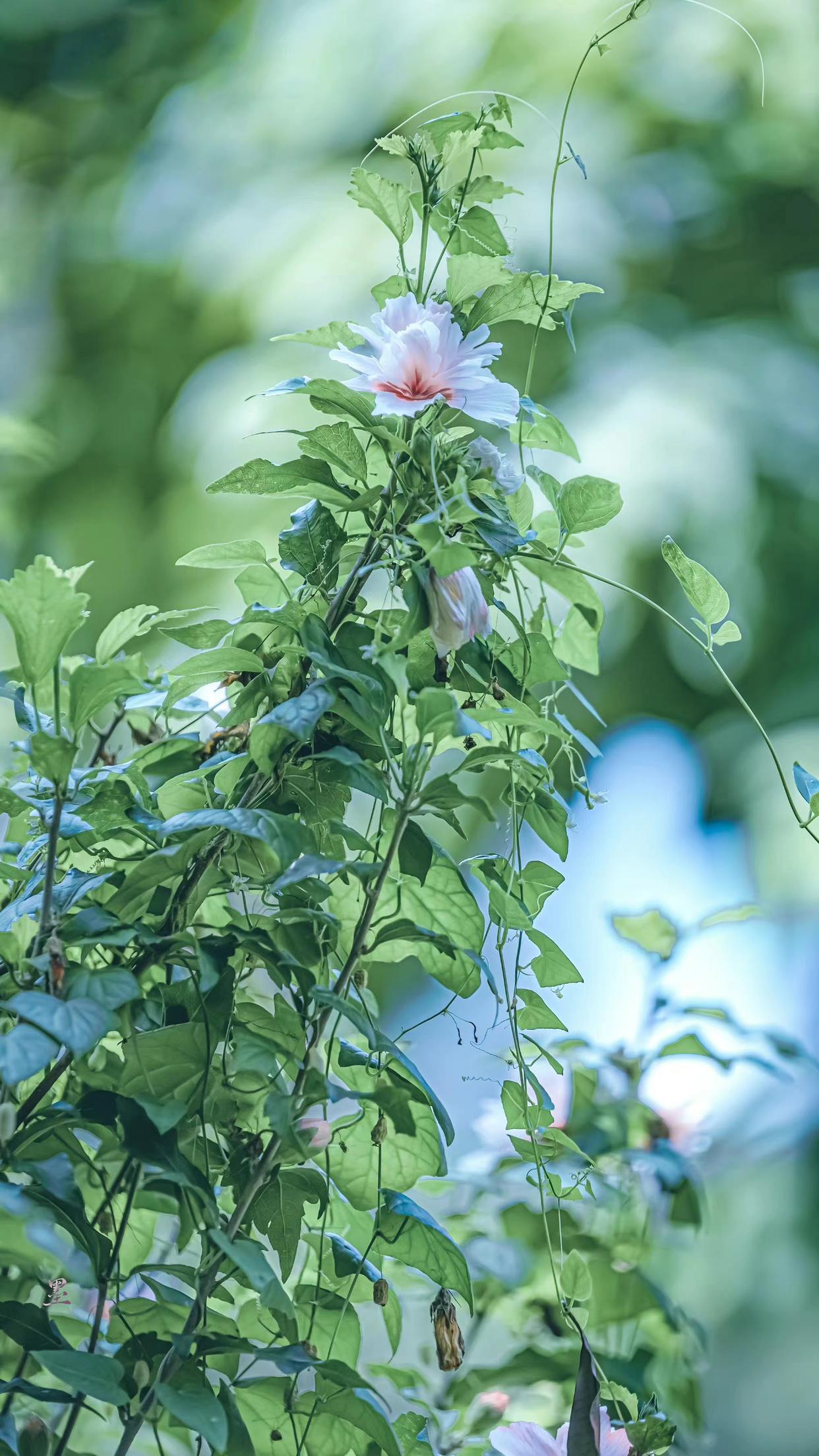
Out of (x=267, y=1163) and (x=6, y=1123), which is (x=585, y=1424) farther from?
(x=6, y=1123)

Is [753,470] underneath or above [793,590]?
above

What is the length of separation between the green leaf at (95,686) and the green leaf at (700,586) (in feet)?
0.92

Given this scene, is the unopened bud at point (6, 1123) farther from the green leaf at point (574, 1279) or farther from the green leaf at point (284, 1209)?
the green leaf at point (574, 1279)

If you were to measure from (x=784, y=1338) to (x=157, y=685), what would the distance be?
1115 millimetres

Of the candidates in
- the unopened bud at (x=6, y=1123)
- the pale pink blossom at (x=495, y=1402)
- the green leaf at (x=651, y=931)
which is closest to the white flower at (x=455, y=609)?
the unopened bud at (x=6, y=1123)

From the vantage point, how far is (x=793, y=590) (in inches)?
58.6

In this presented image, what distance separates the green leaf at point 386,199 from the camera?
0.52 metres

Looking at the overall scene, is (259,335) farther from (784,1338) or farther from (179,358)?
(784,1338)

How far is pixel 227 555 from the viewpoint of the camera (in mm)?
548

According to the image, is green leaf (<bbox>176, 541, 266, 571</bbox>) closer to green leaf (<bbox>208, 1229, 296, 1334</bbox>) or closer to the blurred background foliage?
green leaf (<bbox>208, 1229, 296, 1334</bbox>)

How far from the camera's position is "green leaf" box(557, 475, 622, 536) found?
1.79 ft

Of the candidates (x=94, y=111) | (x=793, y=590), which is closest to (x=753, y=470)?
(x=793, y=590)

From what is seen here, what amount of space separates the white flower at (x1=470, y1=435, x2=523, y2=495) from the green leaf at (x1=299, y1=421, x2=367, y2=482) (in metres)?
0.05

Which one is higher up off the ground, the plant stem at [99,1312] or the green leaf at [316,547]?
the green leaf at [316,547]
